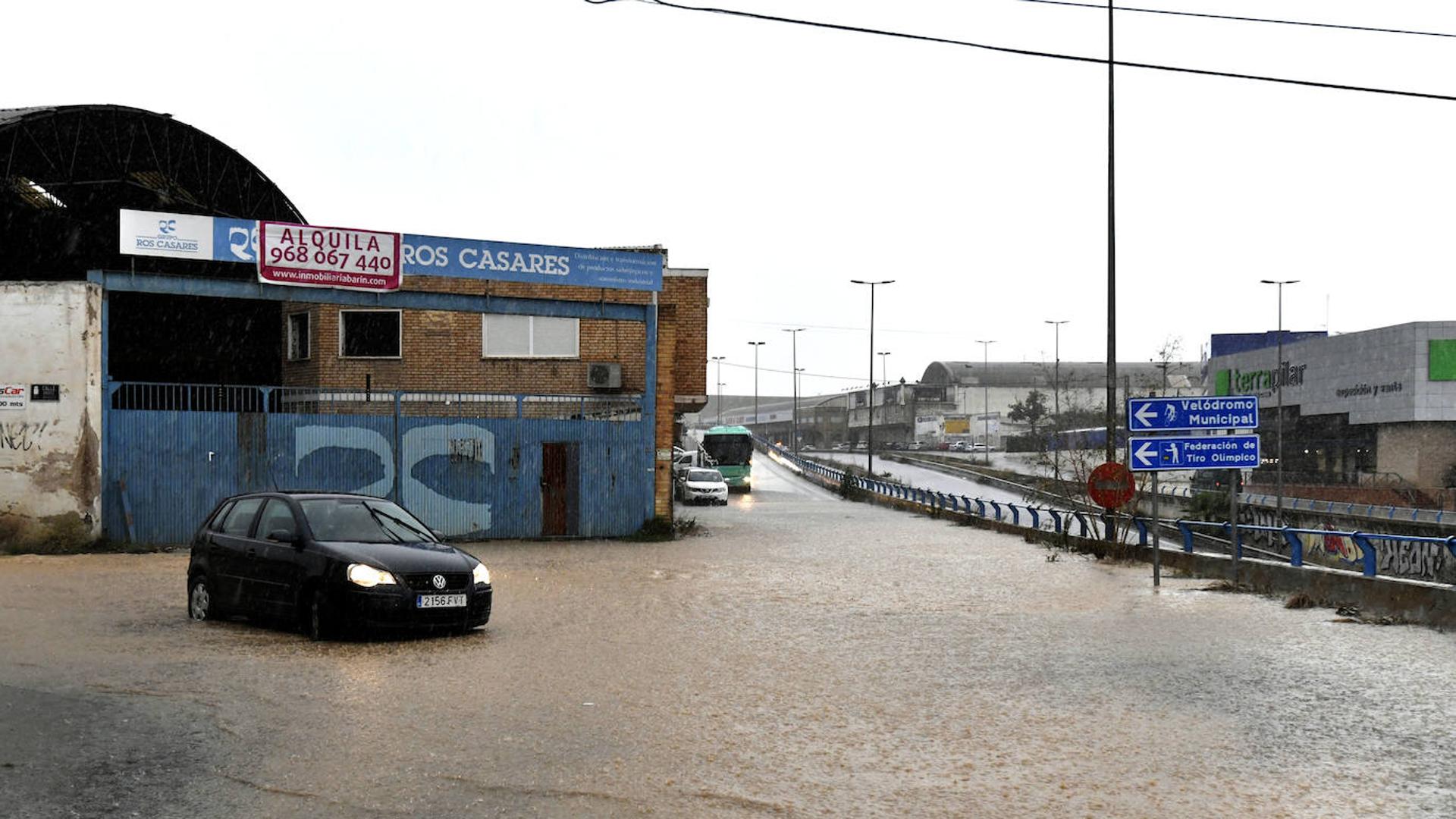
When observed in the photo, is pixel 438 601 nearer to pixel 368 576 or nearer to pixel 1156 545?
pixel 368 576

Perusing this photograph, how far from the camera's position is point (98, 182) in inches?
1211

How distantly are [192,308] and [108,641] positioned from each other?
27.7m

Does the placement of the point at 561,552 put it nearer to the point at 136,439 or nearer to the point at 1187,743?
the point at 136,439

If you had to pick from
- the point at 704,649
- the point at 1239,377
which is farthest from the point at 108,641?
the point at 1239,377

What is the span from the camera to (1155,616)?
1445 centimetres

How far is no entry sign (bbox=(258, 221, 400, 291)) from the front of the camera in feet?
76.4

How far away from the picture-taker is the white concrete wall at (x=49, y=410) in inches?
822

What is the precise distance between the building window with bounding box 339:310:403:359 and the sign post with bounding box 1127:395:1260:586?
2013 centimetres

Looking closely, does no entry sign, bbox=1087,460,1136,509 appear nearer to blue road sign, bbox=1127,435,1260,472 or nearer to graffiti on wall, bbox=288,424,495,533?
blue road sign, bbox=1127,435,1260,472

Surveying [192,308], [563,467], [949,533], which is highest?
[192,308]

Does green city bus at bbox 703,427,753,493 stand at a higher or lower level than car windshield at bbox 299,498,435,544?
lower

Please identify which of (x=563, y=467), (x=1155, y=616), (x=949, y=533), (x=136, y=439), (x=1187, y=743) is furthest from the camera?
(x=949, y=533)

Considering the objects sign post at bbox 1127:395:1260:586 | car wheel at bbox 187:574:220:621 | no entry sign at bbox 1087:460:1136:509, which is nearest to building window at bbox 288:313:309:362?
no entry sign at bbox 1087:460:1136:509

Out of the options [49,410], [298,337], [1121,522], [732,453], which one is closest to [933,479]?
[732,453]
